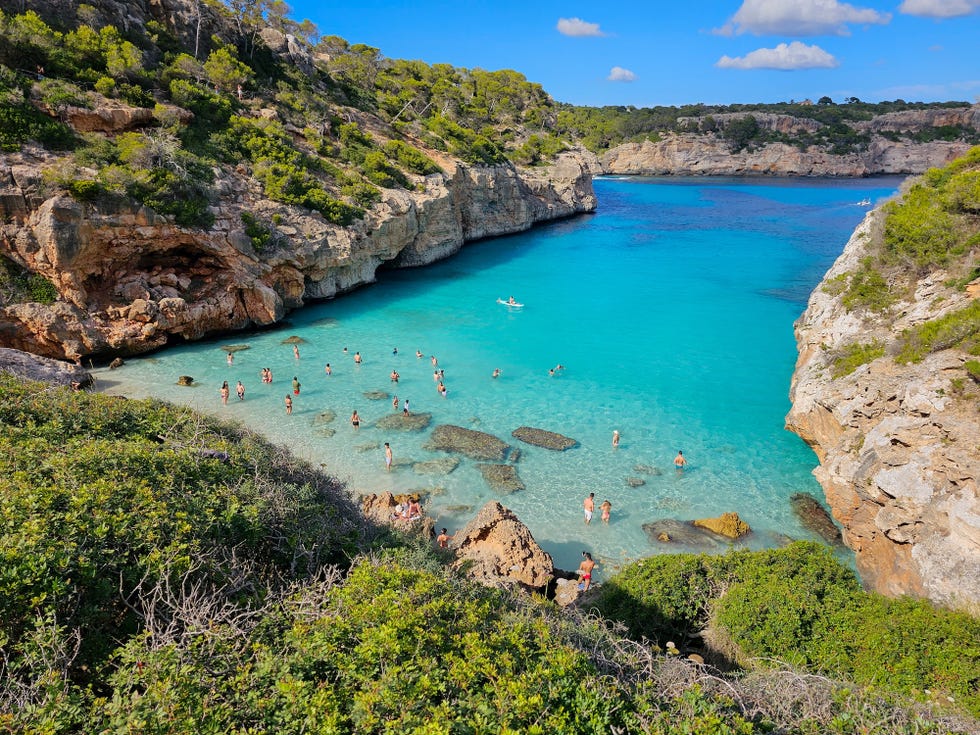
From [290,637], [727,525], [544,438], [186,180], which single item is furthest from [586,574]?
[186,180]

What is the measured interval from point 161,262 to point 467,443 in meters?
17.7

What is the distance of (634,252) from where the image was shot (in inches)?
1850

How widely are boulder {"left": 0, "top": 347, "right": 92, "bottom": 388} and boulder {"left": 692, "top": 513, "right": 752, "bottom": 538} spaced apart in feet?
59.5

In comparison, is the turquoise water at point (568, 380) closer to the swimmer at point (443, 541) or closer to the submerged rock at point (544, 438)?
the submerged rock at point (544, 438)

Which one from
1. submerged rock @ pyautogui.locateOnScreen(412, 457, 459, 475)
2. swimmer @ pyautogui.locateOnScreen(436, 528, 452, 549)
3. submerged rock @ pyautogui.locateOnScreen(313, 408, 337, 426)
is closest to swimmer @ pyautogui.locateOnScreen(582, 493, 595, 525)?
swimmer @ pyautogui.locateOnScreen(436, 528, 452, 549)

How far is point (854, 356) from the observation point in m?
14.6

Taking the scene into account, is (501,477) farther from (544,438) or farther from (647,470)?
(647,470)

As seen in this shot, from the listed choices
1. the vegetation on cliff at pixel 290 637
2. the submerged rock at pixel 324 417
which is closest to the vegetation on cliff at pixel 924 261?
the vegetation on cliff at pixel 290 637

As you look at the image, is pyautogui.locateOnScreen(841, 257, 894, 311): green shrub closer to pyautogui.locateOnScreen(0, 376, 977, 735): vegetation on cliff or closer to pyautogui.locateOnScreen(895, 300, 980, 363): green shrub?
pyautogui.locateOnScreen(895, 300, 980, 363): green shrub

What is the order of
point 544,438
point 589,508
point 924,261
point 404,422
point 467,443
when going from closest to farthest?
1. point 589,508
2. point 924,261
3. point 467,443
4. point 544,438
5. point 404,422

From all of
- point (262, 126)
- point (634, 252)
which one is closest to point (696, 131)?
point (634, 252)

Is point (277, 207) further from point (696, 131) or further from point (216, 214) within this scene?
point (696, 131)

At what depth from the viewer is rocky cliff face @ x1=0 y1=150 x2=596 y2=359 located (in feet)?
66.7

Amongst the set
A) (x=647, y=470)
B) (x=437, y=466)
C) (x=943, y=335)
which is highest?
(x=943, y=335)
